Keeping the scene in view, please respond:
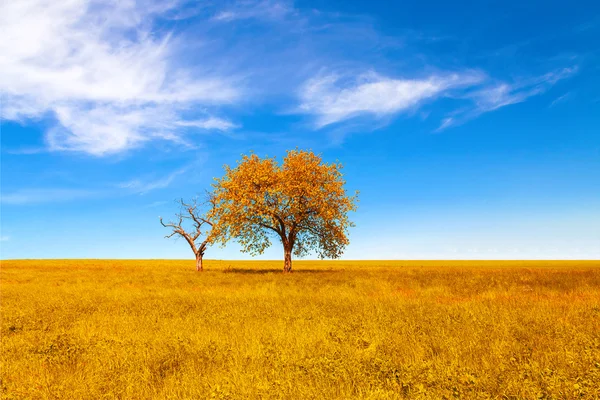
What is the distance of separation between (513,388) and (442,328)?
4392mm

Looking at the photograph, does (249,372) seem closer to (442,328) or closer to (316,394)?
(316,394)

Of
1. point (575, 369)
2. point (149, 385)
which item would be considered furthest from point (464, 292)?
point (149, 385)

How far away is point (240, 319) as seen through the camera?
1285 cm

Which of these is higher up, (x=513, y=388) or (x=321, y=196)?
(x=321, y=196)

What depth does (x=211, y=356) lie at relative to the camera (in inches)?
342

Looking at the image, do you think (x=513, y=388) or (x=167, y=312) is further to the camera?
(x=167, y=312)

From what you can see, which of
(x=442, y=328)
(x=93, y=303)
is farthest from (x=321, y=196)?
(x=442, y=328)

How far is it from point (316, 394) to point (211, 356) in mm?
3213

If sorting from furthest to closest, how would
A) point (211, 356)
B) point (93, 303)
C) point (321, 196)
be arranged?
point (321, 196) → point (93, 303) → point (211, 356)

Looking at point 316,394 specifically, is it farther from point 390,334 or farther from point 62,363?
point 62,363

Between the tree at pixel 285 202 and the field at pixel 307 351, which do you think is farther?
the tree at pixel 285 202

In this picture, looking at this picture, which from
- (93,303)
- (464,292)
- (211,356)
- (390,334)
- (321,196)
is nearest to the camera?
(211,356)

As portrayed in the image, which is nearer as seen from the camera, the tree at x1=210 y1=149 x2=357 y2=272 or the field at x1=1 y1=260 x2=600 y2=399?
the field at x1=1 y1=260 x2=600 y2=399

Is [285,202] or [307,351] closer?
[307,351]
